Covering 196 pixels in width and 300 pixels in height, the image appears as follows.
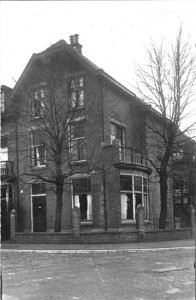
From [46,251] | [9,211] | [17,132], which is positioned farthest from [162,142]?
[9,211]

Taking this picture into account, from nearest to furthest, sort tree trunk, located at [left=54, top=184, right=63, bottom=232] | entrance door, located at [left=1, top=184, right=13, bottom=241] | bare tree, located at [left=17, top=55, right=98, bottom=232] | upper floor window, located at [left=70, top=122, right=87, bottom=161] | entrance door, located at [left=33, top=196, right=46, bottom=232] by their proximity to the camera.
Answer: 1. bare tree, located at [left=17, top=55, right=98, bottom=232]
2. upper floor window, located at [left=70, top=122, right=87, bottom=161]
3. tree trunk, located at [left=54, top=184, right=63, bottom=232]
4. entrance door, located at [left=33, top=196, right=46, bottom=232]
5. entrance door, located at [left=1, top=184, right=13, bottom=241]

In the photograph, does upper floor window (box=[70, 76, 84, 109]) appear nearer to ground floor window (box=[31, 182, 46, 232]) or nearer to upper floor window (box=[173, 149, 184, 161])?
ground floor window (box=[31, 182, 46, 232])

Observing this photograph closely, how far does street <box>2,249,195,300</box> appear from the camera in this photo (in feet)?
20.4

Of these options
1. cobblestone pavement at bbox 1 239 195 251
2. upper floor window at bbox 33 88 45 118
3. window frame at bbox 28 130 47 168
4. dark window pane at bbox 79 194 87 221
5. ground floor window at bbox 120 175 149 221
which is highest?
upper floor window at bbox 33 88 45 118

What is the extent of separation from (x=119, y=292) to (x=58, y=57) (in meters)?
7.27

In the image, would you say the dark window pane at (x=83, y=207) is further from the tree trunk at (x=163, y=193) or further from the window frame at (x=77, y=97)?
the tree trunk at (x=163, y=193)

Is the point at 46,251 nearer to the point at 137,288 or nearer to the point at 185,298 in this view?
the point at 137,288

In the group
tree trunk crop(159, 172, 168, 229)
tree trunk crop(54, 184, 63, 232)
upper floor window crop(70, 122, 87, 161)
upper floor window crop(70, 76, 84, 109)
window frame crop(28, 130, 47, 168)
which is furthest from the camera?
tree trunk crop(54, 184, 63, 232)

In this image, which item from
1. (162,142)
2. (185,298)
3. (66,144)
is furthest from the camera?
(66,144)

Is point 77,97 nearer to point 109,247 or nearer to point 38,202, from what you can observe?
point 109,247

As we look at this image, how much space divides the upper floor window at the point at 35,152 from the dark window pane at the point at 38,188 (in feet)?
9.08

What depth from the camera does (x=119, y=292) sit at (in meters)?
6.35

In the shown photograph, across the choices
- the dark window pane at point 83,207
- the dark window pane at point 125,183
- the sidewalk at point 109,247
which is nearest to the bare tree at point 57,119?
the dark window pane at point 125,183

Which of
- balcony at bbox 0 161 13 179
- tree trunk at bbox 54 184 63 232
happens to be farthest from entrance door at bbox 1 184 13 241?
balcony at bbox 0 161 13 179
